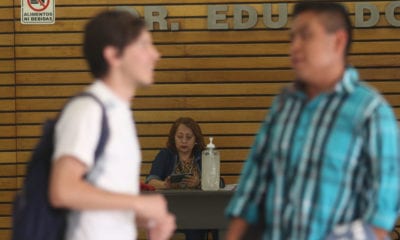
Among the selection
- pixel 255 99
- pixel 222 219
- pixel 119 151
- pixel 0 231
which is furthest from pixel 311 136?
pixel 0 231

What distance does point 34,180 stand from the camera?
2479mm

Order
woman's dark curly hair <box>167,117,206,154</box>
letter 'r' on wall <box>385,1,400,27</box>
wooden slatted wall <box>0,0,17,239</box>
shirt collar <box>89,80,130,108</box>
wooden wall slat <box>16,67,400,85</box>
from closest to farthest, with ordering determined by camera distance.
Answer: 1. shirt collar <box>89,80,130,108</box>
2. woman's dark curly hair <box>167,117,206,154</box>
3. letter 'r' on wall <box>385,1,400,27</box>
4. wooden wall slat <box>16,67,400,85</box>
5. wooden slatted wall <box>0,0,17,239</box>

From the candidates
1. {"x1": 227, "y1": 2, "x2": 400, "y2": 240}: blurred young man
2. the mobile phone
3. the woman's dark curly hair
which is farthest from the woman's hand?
{"x1": 227, "y1": 2, "x2": 400, "y2": 240}: blurred young man

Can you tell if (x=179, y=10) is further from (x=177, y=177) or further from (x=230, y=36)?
(x=177, y=177)

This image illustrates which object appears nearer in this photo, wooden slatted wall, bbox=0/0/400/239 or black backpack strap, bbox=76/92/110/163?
black backpack strap, bbox=76/92/110/163

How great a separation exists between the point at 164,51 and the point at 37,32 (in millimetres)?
1163

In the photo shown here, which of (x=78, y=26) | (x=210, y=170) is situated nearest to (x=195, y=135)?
(x=210, y=170)

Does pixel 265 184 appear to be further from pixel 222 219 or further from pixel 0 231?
pixel 0 231

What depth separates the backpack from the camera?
2.45m

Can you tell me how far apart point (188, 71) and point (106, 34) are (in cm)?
548

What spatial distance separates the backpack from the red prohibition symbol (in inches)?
226

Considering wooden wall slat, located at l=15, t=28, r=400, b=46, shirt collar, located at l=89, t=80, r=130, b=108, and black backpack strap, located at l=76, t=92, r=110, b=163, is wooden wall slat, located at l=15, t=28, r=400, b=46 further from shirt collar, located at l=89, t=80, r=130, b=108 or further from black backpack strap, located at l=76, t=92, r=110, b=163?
black backpack strap, located at l=76, t=92, r=110, b=163

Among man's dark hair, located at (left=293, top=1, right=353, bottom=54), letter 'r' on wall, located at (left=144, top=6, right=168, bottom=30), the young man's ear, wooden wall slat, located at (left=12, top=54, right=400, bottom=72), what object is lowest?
the young man's ear

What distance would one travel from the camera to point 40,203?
2455 mm
